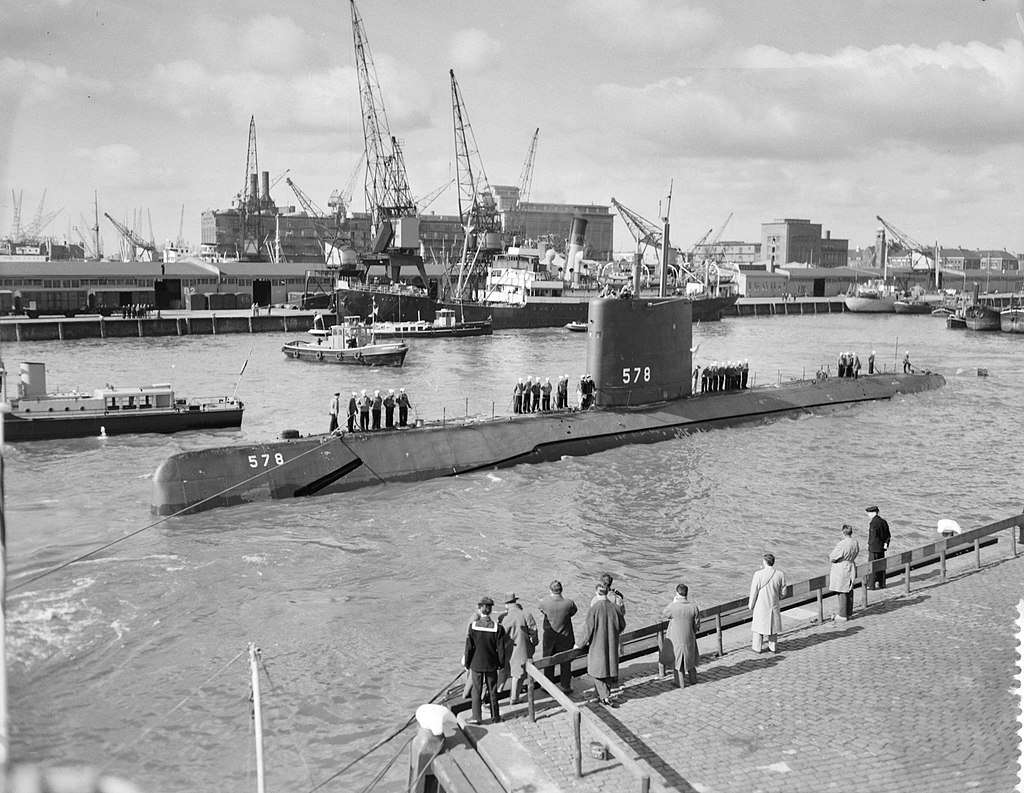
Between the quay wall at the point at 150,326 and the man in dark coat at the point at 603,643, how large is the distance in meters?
53.3

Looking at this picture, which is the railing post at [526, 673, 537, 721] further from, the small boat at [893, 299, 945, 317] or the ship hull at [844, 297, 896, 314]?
the ship hull at [844, 297, 896, 314]

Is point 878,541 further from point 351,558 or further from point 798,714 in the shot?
point 351,558

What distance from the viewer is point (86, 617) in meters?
13.1

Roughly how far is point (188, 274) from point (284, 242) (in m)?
66.6

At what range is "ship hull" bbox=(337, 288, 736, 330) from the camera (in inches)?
2923

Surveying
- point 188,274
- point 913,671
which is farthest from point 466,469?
point 188,274

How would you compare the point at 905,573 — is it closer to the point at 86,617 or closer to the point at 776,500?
the point at 776,500

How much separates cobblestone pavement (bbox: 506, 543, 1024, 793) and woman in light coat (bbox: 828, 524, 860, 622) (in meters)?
0.21

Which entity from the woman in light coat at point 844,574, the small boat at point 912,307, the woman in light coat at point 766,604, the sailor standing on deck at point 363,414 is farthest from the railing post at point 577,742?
the small boat at point 912,307

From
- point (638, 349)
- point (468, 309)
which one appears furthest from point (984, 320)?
point (638, 349)

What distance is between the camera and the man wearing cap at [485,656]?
820 cm

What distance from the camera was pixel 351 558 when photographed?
16.2m

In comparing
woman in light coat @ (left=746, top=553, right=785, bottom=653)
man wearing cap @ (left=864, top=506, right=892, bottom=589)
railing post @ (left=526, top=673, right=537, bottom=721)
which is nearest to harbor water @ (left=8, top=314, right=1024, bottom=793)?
railing post @ (left=526, top=673, right=537, bottom=721)

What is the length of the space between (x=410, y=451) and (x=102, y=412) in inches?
481
